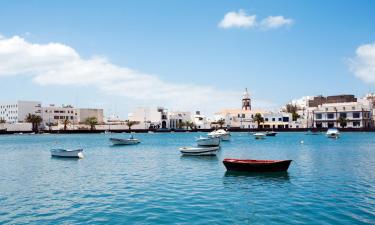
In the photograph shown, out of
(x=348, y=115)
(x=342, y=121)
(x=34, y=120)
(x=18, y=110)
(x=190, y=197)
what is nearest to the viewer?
(x=190, y=197)

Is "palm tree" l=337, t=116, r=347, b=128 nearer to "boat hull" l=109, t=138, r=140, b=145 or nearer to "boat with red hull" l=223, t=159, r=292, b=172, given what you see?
"boat hull" l=109, t=138, r=140, b=145

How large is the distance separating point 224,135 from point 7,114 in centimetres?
14340

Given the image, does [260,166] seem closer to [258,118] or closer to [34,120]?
[258,118]

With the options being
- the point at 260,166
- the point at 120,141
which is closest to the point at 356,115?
the point at 120,141

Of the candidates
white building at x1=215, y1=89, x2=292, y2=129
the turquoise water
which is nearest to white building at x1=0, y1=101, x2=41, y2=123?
white building at x1=215, y1=89, x2=292, y2=129

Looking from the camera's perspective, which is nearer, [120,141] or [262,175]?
[262,175]

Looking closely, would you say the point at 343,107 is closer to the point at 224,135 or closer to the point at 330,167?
the point at 224,135

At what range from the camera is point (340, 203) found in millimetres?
20906

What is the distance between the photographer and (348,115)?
155 meters

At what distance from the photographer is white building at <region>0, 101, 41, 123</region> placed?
616 ft

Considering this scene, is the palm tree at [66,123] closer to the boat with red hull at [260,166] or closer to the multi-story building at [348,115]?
the multi-story building at [348,115]

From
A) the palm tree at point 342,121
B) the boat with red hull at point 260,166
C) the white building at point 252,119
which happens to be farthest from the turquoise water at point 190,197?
the white building at point 252,119

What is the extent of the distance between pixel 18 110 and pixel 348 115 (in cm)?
16322

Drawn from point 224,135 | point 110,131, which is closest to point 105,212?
point 224,135
